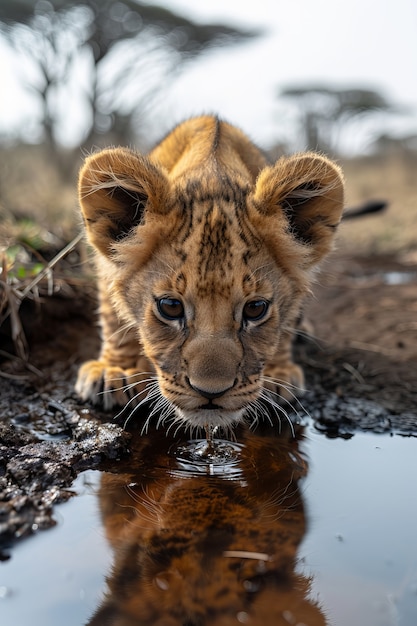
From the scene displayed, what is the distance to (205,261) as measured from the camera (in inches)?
109

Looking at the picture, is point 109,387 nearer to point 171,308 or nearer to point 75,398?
point 75,398

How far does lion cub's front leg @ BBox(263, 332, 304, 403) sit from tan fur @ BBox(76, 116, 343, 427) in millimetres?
217

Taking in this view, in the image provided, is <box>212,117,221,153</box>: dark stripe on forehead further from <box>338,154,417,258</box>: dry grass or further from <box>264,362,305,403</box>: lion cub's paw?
<box>264,362,305,403</box>: lion cub's paw

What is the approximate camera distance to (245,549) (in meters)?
2.13

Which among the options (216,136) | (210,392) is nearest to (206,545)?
(210,392)

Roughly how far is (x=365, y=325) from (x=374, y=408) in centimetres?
161

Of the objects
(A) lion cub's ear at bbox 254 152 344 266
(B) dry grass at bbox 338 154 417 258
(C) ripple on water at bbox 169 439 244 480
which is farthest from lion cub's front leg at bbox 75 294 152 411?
(B) dry grass at bbox 338 154 417 258

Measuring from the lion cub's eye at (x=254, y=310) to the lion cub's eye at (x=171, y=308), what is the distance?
0.28 metres

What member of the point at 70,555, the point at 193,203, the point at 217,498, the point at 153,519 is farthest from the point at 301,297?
the point at 70,555

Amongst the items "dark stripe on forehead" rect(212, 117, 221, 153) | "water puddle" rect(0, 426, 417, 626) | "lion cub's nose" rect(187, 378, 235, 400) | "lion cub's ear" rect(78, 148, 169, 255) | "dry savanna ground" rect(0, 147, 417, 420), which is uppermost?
"dark stripe on forehead" rect(212, 117, 221, 153)

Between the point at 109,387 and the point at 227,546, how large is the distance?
145 cm

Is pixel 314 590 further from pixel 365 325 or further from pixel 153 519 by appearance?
pixel 365 325

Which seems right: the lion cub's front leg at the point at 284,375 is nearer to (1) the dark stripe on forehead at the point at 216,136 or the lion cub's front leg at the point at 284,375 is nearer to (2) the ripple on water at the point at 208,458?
(2) the ripple on water at the point at 208,458

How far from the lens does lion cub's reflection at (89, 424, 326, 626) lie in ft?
6.09
